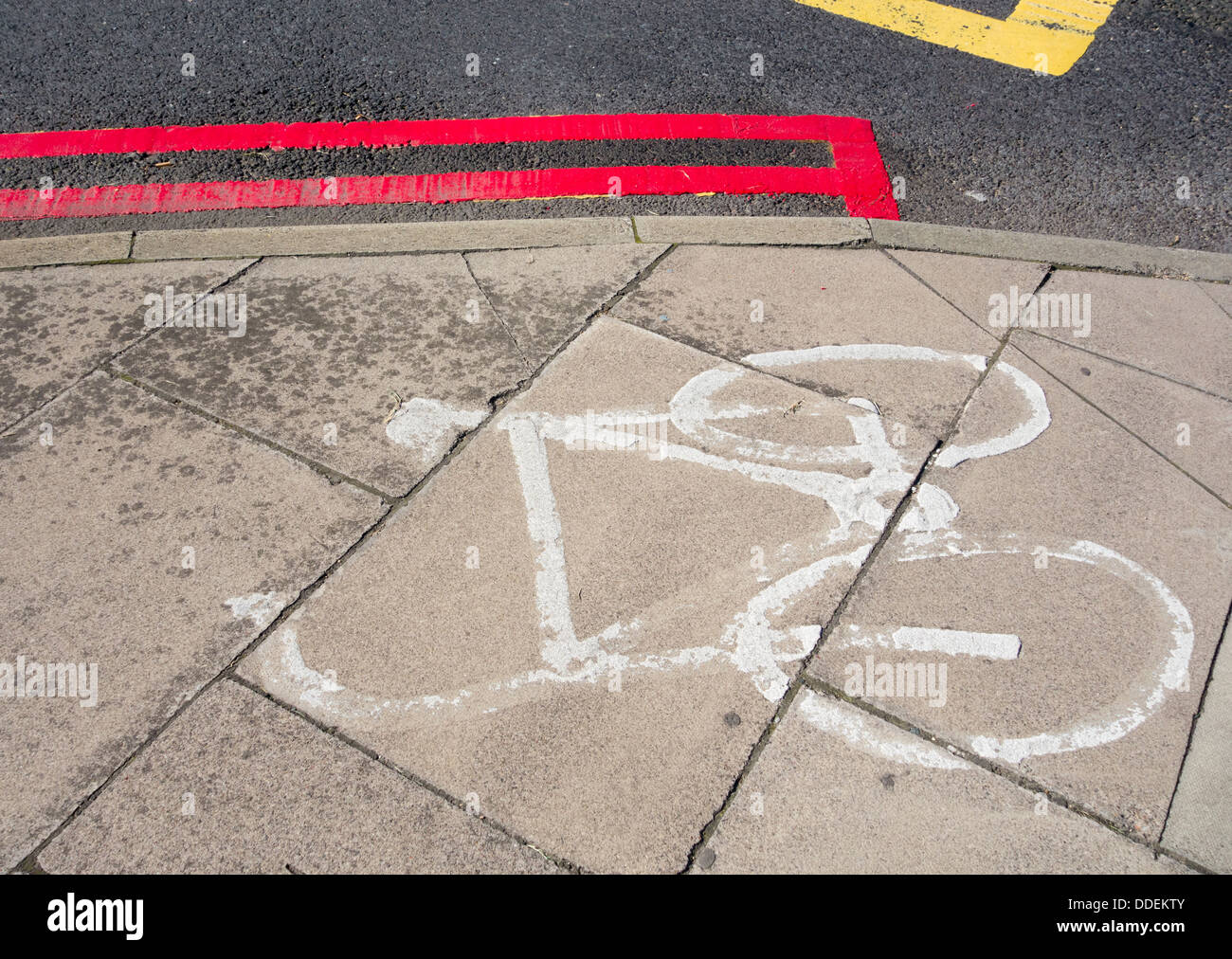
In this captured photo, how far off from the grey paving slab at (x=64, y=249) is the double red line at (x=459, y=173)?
1.02 ft

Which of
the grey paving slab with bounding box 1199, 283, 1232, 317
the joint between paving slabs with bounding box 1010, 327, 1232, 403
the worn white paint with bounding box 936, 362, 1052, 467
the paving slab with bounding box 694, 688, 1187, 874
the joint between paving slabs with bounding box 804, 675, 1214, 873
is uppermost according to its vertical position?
the grey paving slab with bounding box 1199, 283, 1232, 317

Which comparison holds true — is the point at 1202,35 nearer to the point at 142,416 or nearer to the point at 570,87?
the point at 570,87

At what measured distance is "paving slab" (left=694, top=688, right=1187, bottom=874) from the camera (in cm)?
238

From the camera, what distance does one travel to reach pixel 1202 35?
6.11 m

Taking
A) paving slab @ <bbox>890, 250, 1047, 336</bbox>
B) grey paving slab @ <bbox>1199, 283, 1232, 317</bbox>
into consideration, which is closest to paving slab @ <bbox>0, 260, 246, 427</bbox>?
paving slab @ <bbox>890, 250, 1047, 336</bbox>

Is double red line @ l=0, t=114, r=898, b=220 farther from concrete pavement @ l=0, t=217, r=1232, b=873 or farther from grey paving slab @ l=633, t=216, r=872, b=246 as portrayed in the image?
concrete pavement @ l=0, t=217, r=1232, b=873

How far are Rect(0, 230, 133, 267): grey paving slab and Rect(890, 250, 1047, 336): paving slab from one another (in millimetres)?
3525

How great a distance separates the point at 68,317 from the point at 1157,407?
4.33 metres

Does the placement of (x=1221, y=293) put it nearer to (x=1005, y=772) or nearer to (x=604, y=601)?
(x=1005, y=772)

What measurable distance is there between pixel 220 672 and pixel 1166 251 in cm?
447

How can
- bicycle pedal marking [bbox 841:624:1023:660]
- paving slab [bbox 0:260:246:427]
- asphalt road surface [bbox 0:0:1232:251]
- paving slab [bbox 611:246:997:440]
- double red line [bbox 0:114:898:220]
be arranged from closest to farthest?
bicycle pedal marking [bbox 841:624:1023:660]
paving slab [bbox 0:260:246:427]
paving slab [bbox 611:246:997:440]
double red line [bbox 0:114:898:220]
asphalt road surface [bbox 0:0:1232:251]

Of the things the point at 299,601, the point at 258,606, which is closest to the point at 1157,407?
the point at 299,601

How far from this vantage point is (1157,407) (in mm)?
3633
